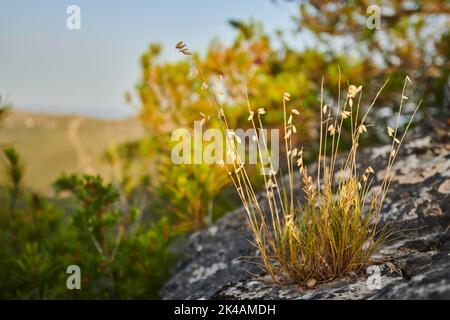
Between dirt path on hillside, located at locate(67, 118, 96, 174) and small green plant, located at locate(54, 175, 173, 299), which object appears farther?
dirt path on hillside, located at locate(67, 118, 96, 174)

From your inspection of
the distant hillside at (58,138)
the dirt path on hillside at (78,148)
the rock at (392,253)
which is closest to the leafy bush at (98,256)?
the rock at (392,253)

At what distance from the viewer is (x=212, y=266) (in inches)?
105

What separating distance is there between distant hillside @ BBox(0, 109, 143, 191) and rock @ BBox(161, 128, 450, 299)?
34.6 ft

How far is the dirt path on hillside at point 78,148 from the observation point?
527 inches

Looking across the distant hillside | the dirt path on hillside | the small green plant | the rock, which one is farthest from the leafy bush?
the distant hillside

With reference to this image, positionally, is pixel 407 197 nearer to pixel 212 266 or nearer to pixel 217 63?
pixel 212 266

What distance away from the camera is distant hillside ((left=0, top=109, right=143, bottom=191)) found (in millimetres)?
13863

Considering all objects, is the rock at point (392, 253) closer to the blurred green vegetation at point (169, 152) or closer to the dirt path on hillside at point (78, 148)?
the blurred green vegetation at point (169, 152)

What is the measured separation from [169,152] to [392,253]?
271cm

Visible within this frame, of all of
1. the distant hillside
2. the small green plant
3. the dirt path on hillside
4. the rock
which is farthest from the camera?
the distant hillside

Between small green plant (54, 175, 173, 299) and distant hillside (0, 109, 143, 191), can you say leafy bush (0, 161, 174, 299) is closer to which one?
small green plant (54, 175, 173, 299)

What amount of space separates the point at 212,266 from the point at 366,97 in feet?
10.6

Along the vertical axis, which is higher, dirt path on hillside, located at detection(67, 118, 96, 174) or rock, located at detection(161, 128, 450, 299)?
dirt path on hillside, located at detection(67, 118, 96, 174)

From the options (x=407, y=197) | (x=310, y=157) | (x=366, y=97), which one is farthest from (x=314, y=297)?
(x=366, y=97)
